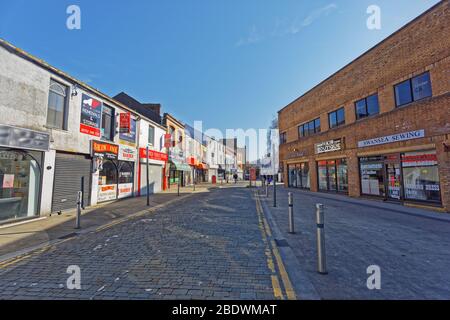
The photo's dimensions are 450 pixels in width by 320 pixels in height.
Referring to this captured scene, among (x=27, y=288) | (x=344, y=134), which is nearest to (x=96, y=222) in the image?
(x=27, y=288)

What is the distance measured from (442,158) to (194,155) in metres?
28.6

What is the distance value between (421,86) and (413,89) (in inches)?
15.5

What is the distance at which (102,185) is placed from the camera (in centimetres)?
1295

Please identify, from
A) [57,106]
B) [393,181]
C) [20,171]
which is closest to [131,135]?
[57,106]

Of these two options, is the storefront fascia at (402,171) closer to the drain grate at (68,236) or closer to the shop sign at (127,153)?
the drain grate at (68,236)

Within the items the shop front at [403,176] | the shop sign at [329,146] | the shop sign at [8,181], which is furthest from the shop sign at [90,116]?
the shop front at [403,176]

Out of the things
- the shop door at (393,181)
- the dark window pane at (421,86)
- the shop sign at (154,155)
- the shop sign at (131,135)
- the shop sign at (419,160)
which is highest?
the dark window pane at (421,86)

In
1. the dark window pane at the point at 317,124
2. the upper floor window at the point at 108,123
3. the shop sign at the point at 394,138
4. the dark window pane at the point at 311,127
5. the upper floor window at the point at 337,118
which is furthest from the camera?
the dark window pane at the point at 311,127

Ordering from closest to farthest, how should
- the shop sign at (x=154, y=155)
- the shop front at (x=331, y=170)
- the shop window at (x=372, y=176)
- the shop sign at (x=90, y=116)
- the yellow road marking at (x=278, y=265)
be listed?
the yellow road marking at (x=278, y=265) → the shop sign at (x=90, y=116) → the shop window at (x=372, y=176) → the shop front at (x=331, y=170) → the shop sign at (x=154, y=155)

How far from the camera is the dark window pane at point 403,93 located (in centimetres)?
1084

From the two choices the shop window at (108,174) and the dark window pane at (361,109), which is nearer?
the shop window at (108,174)

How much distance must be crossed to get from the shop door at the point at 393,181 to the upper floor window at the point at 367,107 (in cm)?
361

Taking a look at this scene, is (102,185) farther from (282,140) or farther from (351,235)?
(282,140)

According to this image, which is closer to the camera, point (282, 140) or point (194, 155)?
point (282, 140)
